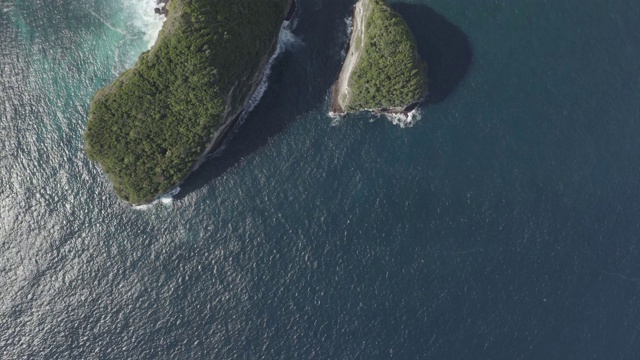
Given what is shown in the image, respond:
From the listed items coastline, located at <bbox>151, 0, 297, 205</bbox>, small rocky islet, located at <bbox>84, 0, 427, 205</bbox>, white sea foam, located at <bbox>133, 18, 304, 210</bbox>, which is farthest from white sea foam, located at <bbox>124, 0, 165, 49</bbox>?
white sea foam, located at <bbox>133, 18, 304, 210</bbox>

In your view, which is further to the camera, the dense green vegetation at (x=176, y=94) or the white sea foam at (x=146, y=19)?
the white sea foam at (x=146, y=19)

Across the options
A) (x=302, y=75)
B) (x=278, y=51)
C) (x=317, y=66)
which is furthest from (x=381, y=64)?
(x=278, y=51)

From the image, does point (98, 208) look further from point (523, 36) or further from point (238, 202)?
point (523, 36)

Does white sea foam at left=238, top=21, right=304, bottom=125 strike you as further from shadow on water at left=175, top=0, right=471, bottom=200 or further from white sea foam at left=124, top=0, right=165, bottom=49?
white sea foam at left=124, top=0, right=165, bottom=49

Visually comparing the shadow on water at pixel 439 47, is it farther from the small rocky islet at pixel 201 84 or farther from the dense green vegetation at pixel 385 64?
the dense green vegetation at pixel 385 64

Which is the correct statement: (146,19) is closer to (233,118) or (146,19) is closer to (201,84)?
(201,84)

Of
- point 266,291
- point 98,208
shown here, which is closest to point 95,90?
point 98,208

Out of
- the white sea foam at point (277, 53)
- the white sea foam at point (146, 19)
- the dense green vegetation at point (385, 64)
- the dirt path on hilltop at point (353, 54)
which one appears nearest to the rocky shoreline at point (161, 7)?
the white sea foam at point (146, 19)
